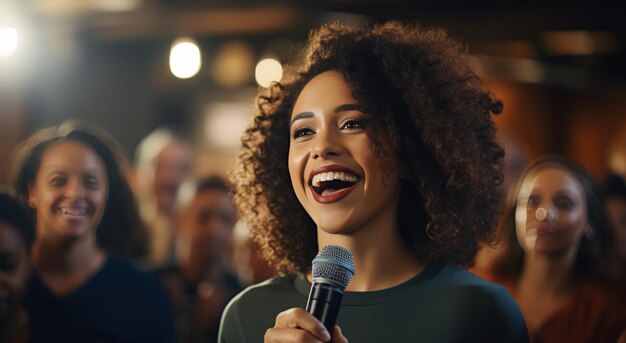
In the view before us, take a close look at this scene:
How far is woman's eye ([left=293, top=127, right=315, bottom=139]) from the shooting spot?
172 centimetres

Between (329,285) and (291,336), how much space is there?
10 centimetres

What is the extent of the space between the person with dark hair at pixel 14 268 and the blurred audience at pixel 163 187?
1.90 m

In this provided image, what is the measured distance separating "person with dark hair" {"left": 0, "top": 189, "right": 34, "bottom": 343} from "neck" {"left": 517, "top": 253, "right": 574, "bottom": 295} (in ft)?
4.21

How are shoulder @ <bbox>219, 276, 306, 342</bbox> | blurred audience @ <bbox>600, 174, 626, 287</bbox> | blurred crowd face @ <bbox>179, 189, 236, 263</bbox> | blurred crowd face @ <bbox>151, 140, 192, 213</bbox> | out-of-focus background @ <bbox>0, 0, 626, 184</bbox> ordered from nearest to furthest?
shoulder @ <bbox>219, 276, 306, 342</bbox>
blurred crowd face @ <bbox>179, 189, 236, 263</bbox>
blurred audience @ <bbox>600, 174, 626, 287</bbox>
blurred crowd face @ <bbox>151, 140, 192, 213</bbox>
out-of-focus background @ <bbox>0, 0, 626, 184</bbox>

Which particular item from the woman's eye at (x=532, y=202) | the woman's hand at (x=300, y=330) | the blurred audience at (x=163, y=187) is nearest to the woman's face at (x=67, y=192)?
the woman's hand at (x=300, y=330)

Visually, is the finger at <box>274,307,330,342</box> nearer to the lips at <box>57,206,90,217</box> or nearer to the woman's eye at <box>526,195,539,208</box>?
the lips at <box>57,206,90,217</box>

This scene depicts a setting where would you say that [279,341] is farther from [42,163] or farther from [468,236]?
[42,163]

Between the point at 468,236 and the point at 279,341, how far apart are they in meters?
0.57

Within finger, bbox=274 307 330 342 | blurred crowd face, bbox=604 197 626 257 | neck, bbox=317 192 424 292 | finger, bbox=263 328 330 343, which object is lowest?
finger, bbox=263 328 330 343

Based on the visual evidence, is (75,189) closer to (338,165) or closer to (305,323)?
(338,165)

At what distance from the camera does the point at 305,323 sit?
1.34 m

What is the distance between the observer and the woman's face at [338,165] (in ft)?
5.39

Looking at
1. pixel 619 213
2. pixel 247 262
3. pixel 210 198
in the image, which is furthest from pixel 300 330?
pixel 619 213

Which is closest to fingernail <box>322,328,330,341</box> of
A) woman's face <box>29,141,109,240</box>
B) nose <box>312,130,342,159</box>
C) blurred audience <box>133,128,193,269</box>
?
nose <box>312,130,342,159</box>
